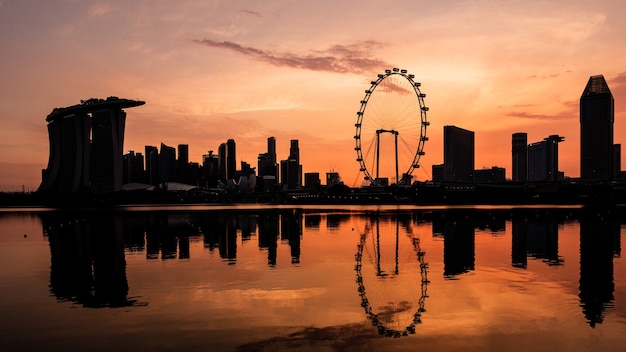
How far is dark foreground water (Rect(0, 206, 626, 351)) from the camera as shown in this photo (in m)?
21.3

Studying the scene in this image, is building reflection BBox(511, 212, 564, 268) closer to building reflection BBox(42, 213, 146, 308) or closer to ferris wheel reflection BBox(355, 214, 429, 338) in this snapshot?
ferris wheel reflection BBox(355, 214, 429, 338)

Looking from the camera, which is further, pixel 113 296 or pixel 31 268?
pixel 31 268

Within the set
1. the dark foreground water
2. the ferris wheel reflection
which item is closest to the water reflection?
the ferris wheel reflection

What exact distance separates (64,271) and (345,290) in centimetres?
2228

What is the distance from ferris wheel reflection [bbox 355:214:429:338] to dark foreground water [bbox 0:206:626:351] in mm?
119

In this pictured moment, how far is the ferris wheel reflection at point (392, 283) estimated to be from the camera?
24316mm

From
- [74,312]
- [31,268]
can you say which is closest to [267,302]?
[74,312]

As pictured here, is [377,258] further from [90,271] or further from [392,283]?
[90,271]

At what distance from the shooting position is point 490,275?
119 feet

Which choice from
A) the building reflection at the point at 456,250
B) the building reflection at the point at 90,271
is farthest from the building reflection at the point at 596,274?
the building reflection at the point at 90,271

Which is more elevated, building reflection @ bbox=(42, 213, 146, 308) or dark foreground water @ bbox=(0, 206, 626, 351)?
dark foreground water @ bbox=(0, 206, 626, 351)

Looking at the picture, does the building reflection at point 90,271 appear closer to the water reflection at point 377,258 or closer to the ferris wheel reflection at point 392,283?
the water reflection at point 377,258

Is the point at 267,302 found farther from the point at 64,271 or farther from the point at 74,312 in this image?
the point at 64,271

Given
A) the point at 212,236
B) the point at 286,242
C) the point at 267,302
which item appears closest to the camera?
the point at 267,302
